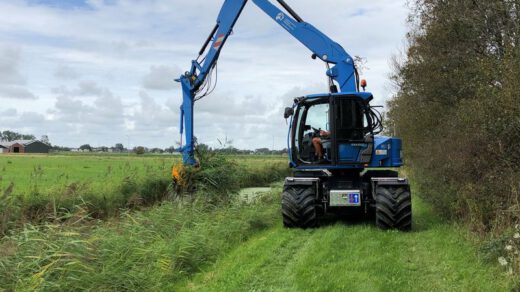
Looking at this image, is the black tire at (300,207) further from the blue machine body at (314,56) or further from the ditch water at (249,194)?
the ditch water at (249,194)

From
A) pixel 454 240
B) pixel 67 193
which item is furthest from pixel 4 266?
pixel 67 193

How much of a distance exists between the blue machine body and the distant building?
92168 mm

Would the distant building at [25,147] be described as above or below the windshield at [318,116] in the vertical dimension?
above

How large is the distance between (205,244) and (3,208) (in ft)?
19.4

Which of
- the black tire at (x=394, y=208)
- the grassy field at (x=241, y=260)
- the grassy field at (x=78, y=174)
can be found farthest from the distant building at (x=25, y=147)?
the black tire at (x=394, y=208)

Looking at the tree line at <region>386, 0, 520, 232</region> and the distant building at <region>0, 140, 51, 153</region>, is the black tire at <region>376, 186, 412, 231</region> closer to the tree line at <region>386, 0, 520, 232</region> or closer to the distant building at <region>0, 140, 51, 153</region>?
the tree line at <region>386, 0, 520, 232</region>

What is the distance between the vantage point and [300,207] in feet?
31.0

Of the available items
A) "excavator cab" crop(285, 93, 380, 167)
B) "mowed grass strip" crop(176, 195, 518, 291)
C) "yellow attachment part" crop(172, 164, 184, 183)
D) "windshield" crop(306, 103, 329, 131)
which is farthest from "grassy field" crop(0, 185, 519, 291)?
"yellow attachment part" crop(172, 164, 184, 183)

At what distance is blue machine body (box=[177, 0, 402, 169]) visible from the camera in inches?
390

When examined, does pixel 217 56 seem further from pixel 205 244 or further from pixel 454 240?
pixel 454 240

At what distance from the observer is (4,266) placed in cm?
606

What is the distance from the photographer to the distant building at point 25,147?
96.2 metres

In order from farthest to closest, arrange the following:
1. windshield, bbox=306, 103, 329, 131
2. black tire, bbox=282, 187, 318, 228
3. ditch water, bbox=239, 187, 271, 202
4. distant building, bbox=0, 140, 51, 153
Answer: distant building, bbox=0, 140, 51, 153
ditch water, bbox=239, 187, 271, 202
windshield, bbox=306, 103, 329, 131
black tire, bbox=282, 187, 318, 228

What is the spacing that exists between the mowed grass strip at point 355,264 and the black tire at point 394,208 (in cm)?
26
